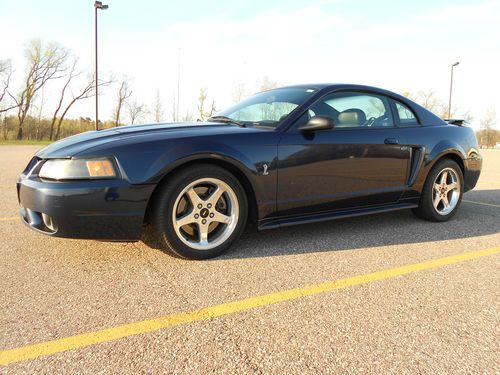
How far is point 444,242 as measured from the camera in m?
3.51

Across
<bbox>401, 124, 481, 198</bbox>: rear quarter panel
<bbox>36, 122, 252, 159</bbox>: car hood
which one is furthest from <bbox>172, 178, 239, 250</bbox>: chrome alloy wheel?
<bbox>401, 124, 481, 198</bbox>: rear quarter panel

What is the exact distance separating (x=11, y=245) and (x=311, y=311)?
249 centimetres

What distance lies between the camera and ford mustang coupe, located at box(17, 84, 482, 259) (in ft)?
8.54

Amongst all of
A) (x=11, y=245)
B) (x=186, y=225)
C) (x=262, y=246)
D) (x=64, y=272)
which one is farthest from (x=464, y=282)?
(x=11, y=245)

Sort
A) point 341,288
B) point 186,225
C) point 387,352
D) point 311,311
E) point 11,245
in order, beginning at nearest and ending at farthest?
point 387,352
point 311,311
point 341,288
point 186,225
point 11,245

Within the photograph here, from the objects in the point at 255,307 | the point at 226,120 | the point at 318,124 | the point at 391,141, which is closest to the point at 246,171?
the point at 318,124

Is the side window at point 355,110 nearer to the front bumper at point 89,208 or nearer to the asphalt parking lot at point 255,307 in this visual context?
the asphalt parking lot at point 255,307

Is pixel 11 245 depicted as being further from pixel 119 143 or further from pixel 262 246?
pixel 262 246

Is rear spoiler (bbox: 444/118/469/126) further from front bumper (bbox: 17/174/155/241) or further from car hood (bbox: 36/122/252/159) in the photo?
front bumper (bbox: 17/174/155/241)

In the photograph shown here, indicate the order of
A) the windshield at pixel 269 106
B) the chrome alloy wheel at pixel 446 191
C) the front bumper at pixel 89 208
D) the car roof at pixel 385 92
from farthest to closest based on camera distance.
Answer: the chrome alloy wheel at pixel 446 191
the car roof at pixel 385 92
the windshield at pixel 269 106
the front bumper at pixel 89 208

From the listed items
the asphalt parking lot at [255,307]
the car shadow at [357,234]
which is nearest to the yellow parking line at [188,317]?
the asphalt parking lot at [255,307]

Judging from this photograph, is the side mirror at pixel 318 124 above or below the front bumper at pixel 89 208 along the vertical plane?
above

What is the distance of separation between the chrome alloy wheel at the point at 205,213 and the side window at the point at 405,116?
212cm

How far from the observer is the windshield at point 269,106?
338 centimetres
